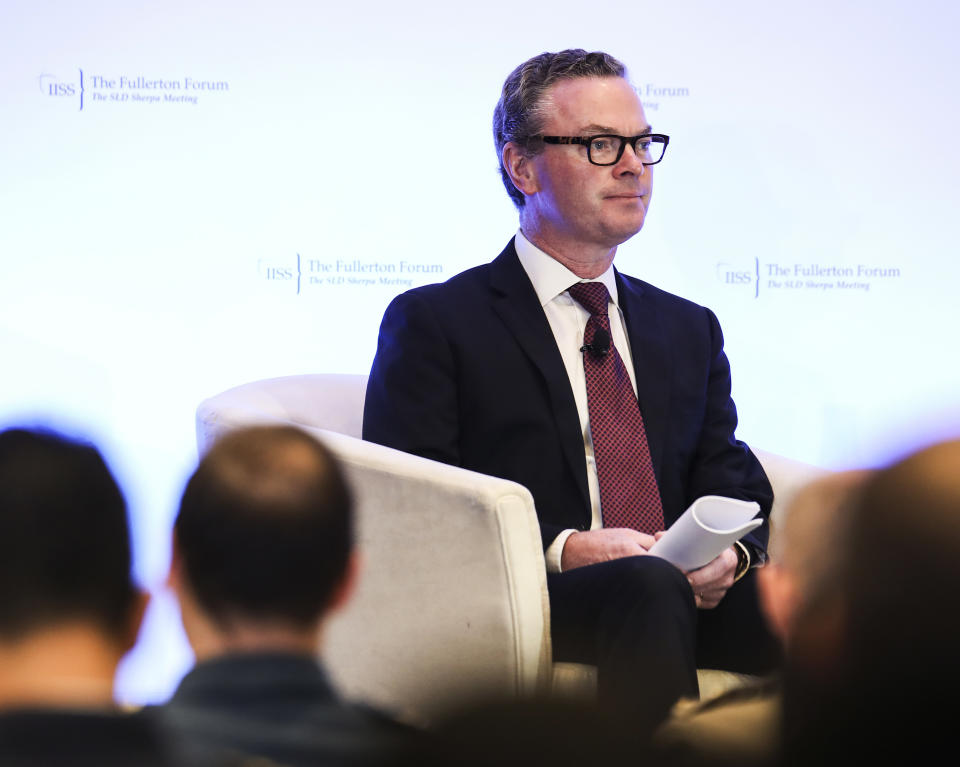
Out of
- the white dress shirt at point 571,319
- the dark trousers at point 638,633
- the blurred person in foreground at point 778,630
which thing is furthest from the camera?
the white dress shirt at point 571,319

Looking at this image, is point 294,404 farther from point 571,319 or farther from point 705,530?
point 705,530

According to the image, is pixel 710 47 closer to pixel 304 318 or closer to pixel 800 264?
pixel 800 264

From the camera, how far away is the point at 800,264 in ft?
11.6

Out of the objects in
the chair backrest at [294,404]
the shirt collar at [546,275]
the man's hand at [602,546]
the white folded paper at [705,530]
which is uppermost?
the shirt collar at [546,275]

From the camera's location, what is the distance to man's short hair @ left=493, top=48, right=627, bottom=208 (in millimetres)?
2617

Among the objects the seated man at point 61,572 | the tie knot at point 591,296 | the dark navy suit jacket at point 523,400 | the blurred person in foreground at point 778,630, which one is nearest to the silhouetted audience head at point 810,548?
the blurred person in foreground at point 778,630

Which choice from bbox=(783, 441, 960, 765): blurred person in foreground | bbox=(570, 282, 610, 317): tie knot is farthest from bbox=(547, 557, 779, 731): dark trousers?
bbox=(783, 441, 960, 765): blurred person in foreground

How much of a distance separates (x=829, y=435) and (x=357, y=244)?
4.96ft

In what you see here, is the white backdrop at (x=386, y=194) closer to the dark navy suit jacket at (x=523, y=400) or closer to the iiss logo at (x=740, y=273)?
the iiss logo at (x=740, y=273)

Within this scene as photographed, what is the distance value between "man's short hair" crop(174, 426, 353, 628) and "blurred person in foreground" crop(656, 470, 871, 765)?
1.24 feet

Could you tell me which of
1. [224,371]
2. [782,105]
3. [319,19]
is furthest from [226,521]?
[782,105]

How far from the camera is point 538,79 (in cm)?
264

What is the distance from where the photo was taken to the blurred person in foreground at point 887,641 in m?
0.75

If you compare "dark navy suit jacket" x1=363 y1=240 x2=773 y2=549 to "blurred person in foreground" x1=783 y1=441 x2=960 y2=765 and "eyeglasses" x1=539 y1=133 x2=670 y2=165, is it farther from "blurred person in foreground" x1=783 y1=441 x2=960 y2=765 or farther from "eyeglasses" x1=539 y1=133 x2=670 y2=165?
"blurred person in foreground" x1=783 y1=441 x2=960 y2=765
